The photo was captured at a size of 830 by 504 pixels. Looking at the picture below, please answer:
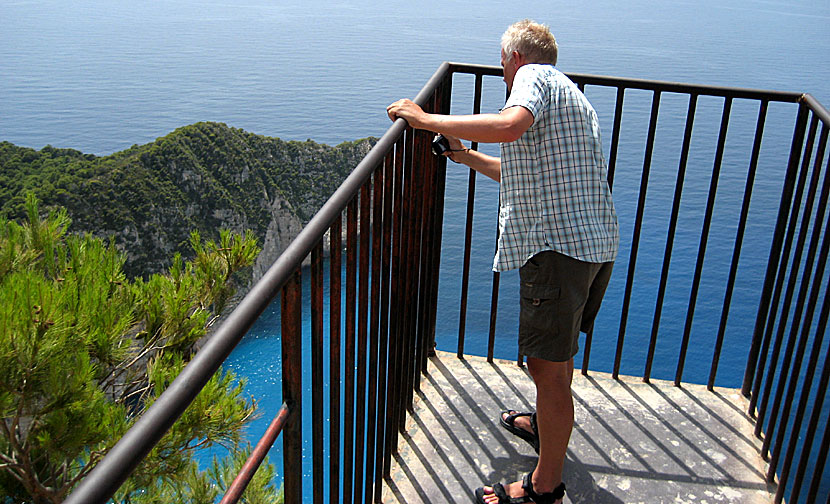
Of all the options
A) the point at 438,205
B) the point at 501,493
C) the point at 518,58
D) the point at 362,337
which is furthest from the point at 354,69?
the point at 362,337

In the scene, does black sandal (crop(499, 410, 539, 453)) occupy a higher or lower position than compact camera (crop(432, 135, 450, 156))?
lower

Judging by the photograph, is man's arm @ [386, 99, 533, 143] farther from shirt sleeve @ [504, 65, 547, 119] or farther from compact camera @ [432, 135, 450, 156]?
compact camera @ [432, 135, 450, 156]

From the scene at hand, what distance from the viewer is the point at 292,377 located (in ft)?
3.63

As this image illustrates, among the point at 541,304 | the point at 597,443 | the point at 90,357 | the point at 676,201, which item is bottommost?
the point at 90,357

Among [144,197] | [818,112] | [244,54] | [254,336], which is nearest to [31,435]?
[818,112]

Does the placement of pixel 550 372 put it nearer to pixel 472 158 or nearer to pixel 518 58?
pixel 472 158

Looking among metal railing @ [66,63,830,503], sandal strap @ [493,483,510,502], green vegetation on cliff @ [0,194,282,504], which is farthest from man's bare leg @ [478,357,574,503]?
green vegetation on cliff @ [0,194,282,504]

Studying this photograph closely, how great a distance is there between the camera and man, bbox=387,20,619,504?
1.62 m

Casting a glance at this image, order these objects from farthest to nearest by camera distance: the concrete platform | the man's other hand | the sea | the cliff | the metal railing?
the sea < the cliff < the concrete platform < the man's other hand < the metal railing

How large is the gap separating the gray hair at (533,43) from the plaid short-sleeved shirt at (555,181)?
0.06m

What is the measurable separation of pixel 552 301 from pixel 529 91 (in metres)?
0.47

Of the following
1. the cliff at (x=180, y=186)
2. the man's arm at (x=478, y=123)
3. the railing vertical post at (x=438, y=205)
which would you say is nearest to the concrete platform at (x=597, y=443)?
the railing vertical post at (x=438, y=205)

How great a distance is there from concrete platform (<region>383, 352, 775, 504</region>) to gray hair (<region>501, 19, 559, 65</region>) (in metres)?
1.07

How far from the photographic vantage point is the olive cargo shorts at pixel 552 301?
1.69 meters
